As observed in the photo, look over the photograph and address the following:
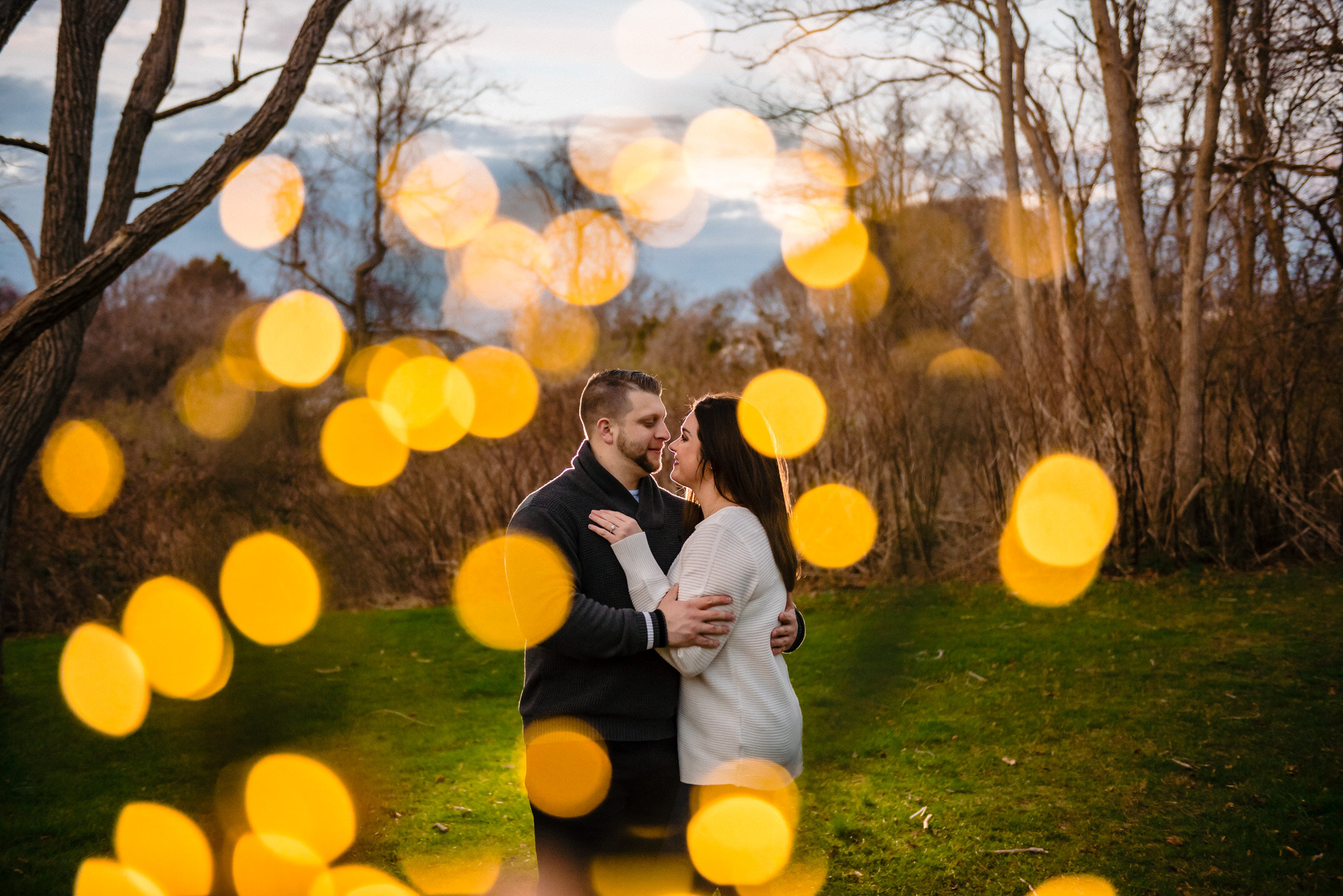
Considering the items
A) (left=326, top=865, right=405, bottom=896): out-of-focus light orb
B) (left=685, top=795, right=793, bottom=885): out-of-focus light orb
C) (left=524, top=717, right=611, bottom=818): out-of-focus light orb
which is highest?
(left=524, top=717, right=611, bottom=818): out-of-focus light orb

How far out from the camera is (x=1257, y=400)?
8.30 m

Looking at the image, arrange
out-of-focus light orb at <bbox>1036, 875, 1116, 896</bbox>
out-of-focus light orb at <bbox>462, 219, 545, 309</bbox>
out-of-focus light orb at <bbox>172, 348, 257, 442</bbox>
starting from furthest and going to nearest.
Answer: out-of-focus light orb at <bbox>462, 219, 545, 309</bbox> → out-of-focus light orb at <bbox>172, 348, 257, 442</bbox> → out-of-focus light orb at <bbox>1036, 875, 1116, 896</bbox>

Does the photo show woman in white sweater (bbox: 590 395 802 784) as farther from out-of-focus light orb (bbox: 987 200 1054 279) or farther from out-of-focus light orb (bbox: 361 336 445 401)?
out-of-focus light orb (bbox: 361 336 445 401)

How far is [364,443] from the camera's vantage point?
15.6 metres

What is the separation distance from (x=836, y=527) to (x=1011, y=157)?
7.48m

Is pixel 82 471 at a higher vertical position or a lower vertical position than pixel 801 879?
higher

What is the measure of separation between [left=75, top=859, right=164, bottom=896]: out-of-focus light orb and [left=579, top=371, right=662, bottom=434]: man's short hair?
295cm

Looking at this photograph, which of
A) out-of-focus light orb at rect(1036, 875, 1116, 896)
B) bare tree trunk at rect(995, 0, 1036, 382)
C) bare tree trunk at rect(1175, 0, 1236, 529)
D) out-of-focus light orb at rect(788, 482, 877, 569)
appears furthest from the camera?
bare tree trunk at rect(995, 0, 1036, 382)

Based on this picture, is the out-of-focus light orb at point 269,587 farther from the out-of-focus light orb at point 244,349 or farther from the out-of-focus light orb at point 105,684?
the out-of-focus light orb at point 244,349

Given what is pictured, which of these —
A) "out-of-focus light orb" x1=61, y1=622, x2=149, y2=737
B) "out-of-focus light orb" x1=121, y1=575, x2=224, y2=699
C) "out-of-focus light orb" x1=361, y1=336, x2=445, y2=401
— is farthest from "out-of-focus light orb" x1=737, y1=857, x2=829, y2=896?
"out-of-focus light orb" x1=361, y1=336, x2=445, y2=401

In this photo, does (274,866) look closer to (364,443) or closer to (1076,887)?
A: (1076,887)

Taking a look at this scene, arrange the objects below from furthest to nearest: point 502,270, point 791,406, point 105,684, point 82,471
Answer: point 502,270 < point 82,471 < point 791,406 < point 105,684

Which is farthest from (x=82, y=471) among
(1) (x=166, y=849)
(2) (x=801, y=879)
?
(2) (x=801, y=879)

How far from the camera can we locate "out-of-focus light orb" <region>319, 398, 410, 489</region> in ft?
44.9
